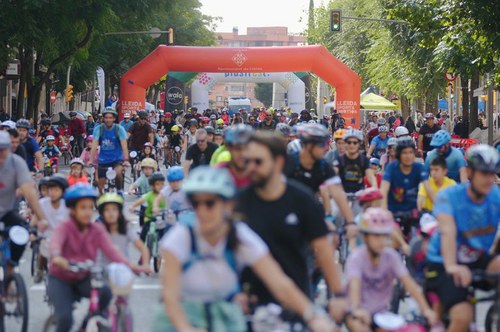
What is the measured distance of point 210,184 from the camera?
548 centimetres

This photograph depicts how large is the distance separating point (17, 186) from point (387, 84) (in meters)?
46.5

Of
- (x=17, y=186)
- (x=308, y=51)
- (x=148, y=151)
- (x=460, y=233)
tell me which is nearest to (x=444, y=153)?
(x=17, y=186)

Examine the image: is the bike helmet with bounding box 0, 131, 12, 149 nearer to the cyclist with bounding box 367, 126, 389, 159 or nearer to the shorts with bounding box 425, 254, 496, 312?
the shorts with bounding box 425, 254, 496, 312

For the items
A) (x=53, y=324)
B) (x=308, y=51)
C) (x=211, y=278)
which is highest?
(x=308, y=51)

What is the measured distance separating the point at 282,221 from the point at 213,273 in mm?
967

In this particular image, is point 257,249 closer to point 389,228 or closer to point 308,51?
point 389,228

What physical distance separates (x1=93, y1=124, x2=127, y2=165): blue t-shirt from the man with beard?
1189 cm

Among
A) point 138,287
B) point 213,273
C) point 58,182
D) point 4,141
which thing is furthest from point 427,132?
point 213,273

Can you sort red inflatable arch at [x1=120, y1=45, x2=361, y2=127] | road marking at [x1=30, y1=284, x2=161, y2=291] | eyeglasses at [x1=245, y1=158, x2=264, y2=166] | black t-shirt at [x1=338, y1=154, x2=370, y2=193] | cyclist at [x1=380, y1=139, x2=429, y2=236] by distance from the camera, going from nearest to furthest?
eyeglasses at [x1=245, y1=158, x2=264, y2=166]
cyclist at [x1=380, y1=139, x2=429, y2=236]
black t-shirt at [x1=338, y1=154, x2=370, y2=193]
road marking at [x1=30, y1=284, x2=161, y2=291]
red inflatable arch at [x1=120, y1=45, x2=361, y2=127]

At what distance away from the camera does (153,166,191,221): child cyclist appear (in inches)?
542

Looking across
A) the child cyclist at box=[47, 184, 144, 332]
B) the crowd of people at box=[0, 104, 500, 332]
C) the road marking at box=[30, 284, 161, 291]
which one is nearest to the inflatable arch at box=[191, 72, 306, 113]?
the road marking at box=[30, 284, 161, 291]

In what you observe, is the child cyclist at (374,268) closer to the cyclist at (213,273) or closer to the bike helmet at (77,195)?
the cyclist at (213,273)

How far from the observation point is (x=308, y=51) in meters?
40.0

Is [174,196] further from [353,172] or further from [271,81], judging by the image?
[271,81]
